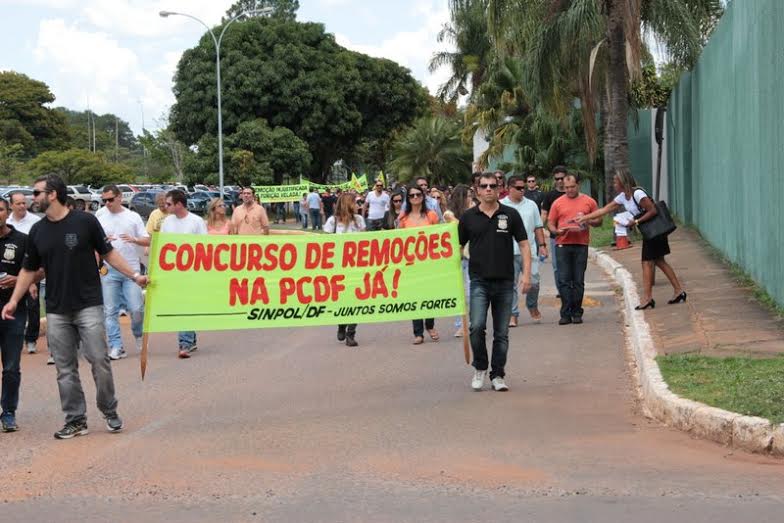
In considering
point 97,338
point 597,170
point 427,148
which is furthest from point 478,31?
point 97,338

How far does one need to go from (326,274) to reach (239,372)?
1829 mm

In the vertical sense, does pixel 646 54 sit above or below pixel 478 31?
below

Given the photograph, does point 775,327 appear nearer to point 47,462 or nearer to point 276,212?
point 47,462

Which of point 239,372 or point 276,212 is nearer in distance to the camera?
point 239,372

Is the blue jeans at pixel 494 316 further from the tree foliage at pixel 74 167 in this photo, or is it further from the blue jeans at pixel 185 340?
the tree foliage at pixel 74 167

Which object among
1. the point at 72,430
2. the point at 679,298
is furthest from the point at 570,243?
the point at 72,430

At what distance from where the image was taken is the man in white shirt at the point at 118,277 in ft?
41.5

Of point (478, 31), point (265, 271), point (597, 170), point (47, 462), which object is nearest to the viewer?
point (47, 462)

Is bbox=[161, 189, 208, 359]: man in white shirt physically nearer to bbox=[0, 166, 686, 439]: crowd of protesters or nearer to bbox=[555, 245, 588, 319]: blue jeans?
bbox=[0, 166, 686, 439]: crowd of protesters

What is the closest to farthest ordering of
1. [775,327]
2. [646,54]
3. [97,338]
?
1. [97,338]
2. [775,327]
3. [646,54]

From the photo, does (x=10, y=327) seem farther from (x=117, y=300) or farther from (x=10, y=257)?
(x=117, y=300)

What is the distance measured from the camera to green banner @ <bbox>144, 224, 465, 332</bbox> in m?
9.53

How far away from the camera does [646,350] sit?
10.7m

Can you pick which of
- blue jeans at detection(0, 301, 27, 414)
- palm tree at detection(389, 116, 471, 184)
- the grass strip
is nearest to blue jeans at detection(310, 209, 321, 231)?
→ palm tree at detection(389, 116, 471, 184)
